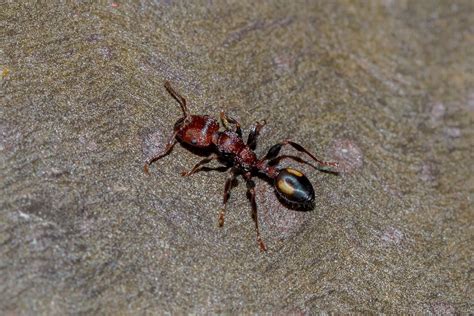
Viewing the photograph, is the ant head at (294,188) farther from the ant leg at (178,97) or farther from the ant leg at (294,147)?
the ant leg at (178,97)

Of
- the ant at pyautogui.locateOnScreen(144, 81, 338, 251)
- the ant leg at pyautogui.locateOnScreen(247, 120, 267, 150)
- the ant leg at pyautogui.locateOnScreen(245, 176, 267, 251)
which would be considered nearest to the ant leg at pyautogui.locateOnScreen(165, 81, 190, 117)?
the ant at pyautogui.locateOnScreen(144, 81, 338, 251)

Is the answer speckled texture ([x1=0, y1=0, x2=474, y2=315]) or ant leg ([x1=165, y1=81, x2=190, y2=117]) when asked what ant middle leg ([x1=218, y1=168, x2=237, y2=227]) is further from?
ant leg ([x1=165, y1=81, x2=190, y2=117])

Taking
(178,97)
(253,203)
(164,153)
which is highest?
(178,97)

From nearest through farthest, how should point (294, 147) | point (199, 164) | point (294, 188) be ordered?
point (294, 188)
point (199, 164)
point (294, 147)

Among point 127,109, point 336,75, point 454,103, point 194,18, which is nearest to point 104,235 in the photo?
point 127,109

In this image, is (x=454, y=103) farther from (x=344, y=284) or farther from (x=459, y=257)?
(x=344, y=284)

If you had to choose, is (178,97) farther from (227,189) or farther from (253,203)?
(253,203)

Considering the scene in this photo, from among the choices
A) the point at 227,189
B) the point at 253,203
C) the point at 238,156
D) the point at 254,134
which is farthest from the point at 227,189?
the point at 254,134
